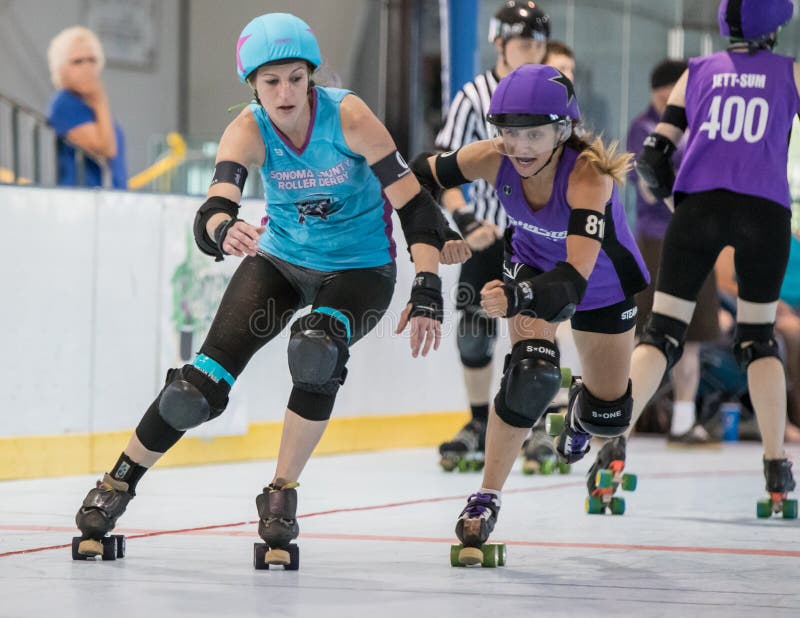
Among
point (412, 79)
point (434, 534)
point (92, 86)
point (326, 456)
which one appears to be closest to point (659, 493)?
point (434, 534)

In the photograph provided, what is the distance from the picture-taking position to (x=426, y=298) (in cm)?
307

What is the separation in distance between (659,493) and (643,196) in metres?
2.18

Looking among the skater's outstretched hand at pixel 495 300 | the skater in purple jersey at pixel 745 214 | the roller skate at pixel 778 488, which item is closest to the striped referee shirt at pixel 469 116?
the skater in purple jersey at pixel 745 214

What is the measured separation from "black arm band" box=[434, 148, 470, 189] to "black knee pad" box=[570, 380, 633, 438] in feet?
2.45

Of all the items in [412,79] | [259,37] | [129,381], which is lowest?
[129,381]

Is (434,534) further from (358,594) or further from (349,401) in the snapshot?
(349,401)

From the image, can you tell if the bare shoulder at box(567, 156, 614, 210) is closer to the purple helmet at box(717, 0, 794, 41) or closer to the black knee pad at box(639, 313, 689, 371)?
the black knee pad at box(639, 313, 689, 371)

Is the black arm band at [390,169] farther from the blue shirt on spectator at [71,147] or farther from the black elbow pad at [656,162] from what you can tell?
the blue shirt on spectator at [71,147]

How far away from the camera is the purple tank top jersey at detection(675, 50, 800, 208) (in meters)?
4.22

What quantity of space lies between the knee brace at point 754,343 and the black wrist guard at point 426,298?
147 centimetres

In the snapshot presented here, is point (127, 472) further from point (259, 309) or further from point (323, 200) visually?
point (323, 200)

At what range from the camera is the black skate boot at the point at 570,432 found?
386cm

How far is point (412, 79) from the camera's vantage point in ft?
28.0

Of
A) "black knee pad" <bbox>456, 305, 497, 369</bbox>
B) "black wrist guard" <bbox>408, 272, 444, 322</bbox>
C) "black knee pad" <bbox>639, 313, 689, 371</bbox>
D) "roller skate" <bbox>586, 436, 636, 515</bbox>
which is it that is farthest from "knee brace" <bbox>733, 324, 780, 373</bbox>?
"black knee pad" <bbox>456, 305, 497, 369</bbox>
